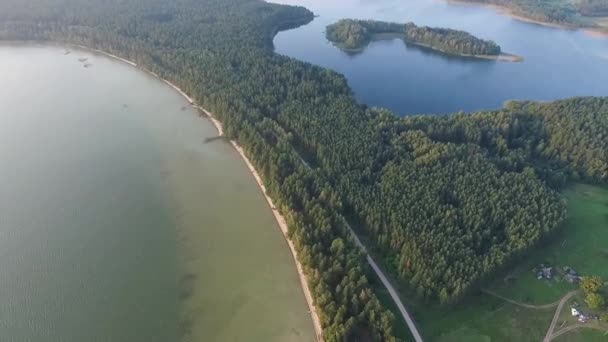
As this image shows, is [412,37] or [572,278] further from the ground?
[412,37]

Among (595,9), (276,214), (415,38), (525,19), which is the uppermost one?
(595,9)

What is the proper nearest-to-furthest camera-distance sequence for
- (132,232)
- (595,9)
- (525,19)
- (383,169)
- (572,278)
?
(572,278), (132,232), (383,169), (525,19), (595,9)

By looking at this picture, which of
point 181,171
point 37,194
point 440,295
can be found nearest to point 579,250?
point 440,295

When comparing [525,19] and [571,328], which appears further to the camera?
[525,19]

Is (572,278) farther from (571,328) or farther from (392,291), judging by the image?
(392,291)

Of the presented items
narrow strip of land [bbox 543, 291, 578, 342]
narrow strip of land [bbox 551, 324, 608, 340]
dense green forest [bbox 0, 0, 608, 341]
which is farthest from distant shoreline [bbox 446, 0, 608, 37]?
narrow strip of land [bbox 551, 324, 608, 340]

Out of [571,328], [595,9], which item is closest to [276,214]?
[571,328]
